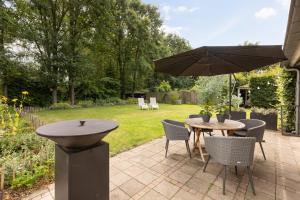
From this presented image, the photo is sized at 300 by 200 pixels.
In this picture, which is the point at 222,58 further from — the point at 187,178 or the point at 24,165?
the point at 24,165

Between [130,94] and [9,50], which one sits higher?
[9,50]

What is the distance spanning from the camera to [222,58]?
9.98ft

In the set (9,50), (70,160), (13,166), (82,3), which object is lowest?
(13,166)

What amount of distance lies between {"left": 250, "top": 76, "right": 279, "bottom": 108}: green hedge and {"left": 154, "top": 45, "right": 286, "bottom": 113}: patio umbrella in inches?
250

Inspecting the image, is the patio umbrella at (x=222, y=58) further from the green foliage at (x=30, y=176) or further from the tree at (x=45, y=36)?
the tree at (x=45, y=36)

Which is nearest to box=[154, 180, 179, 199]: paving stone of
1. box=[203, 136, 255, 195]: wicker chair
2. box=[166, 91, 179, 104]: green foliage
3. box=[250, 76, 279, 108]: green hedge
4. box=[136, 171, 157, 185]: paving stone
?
box=[136, 171, 157, 185]: paving stone

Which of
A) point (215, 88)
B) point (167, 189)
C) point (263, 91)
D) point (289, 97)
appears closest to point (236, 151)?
point (167, 189)

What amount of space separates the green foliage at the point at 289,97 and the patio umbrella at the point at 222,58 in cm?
280

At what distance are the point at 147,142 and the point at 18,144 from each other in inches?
110

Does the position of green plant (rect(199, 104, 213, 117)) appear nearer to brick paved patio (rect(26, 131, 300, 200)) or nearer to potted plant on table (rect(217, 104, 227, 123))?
potted plant on table (rect(217, 104, 227, 123))

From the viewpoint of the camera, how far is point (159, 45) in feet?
63.5

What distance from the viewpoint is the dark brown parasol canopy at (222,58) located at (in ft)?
8.11

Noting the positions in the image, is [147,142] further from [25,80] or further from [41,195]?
A: [25,80]

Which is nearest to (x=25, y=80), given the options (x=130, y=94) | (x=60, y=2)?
(x=60, y=2)
